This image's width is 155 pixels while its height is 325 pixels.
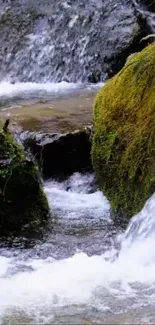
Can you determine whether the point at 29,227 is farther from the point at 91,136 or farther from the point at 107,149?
the point at 91,136

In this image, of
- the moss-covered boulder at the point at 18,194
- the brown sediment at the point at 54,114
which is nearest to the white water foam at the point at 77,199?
the moss-covered boulder at the point at 18,194

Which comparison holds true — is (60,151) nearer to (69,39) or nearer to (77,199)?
(77,199)

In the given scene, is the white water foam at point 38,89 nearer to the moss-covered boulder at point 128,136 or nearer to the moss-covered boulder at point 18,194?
the moss-covered boulder at point 128,136

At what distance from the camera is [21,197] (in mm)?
5852

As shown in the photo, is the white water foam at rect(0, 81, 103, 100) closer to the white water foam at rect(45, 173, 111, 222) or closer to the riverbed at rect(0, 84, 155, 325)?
the white water foam at rect(45, 173, 111, 222)

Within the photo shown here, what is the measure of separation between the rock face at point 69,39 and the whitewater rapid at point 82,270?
538 cm

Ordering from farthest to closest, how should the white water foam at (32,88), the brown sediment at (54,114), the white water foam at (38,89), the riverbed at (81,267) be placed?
1. the white water foam at (32,88)
2. the white water foam at (38,89)
3. the brown sediment at (54,114)
4. the riverbed at (81,267)

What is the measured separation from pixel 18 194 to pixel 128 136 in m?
1.11

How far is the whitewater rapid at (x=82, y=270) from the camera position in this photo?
392 cm

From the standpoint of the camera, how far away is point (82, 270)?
4.64 metres

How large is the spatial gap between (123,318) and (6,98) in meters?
6.73

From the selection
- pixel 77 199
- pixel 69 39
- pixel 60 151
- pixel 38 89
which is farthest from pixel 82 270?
pixel 69 39

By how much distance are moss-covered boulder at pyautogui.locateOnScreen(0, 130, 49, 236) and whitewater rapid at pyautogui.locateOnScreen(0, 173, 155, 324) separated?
0.24m

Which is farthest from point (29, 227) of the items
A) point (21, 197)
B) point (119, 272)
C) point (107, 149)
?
point (119, 272)
